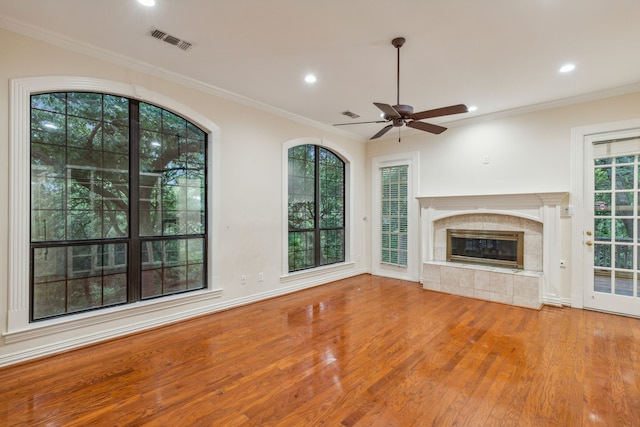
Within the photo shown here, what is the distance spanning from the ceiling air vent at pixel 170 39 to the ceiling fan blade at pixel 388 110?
6.48 feet

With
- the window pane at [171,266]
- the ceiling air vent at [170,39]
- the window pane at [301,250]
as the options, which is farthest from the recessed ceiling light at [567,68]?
the window pane at [171,266]

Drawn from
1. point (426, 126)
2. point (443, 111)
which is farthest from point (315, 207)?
point (443, 111)

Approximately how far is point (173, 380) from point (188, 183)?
93.9 inches

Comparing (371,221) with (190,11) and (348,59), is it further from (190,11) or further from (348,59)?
(190,11)

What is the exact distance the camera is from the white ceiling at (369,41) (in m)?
2.48

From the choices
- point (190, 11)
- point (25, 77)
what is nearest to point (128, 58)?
point (25, 77)

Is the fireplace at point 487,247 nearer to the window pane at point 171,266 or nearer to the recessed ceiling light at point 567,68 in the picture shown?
the recessed ceiling light at point 567,68

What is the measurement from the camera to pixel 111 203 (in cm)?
337

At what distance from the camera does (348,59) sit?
3.30m

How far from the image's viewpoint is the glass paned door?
397 cm

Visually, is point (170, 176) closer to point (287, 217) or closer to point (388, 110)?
point (287, 217)

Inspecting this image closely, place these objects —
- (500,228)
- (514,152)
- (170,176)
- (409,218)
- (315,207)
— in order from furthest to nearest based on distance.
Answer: (409,218) → (315,207) → (500,228) → (514,152) → (170,176)

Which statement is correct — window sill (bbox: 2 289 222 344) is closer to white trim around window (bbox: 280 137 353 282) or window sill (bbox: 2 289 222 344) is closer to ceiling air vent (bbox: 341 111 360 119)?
white trim around window (bbox: 280 137 353 282)

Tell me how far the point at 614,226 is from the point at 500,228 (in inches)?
52.9
